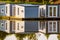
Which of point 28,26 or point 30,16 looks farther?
point 30,16

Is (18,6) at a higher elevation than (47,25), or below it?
higher

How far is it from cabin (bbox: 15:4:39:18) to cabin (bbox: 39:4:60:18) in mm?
57

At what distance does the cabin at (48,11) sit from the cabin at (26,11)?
6cm

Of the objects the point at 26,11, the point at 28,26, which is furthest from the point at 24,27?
the point at 26,11

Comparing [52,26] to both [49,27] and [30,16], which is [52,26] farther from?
[30,16]

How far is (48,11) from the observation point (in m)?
2.17

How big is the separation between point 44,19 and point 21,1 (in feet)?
0.92

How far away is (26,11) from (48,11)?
0.21 m

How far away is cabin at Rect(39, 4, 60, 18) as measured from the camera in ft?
7.03

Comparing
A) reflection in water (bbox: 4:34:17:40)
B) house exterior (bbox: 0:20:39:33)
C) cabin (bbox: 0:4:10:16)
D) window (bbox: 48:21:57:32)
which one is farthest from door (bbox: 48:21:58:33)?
cabin (bbox: 0:4:10:16)

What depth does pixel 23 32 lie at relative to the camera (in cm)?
187

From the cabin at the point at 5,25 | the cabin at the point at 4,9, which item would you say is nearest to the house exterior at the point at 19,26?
the cabin at the point at 5,25

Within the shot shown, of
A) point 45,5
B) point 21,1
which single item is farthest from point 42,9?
point 21,1

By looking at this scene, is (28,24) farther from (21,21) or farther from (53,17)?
(53,17)
